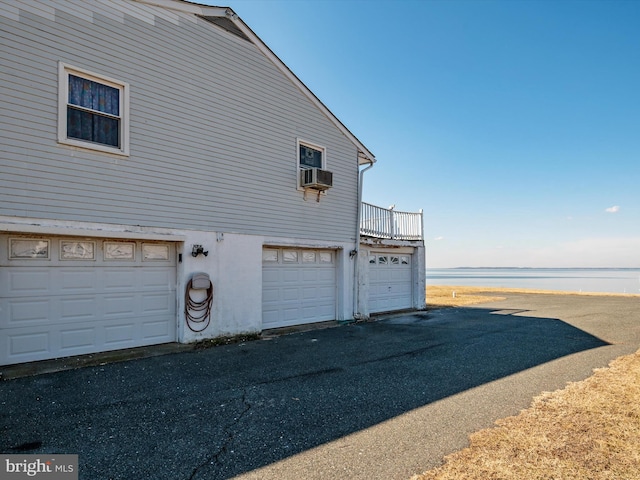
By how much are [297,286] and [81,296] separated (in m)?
4.94

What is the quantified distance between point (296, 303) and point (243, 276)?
1982 millimetres

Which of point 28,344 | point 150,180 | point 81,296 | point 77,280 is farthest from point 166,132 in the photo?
point 28,344

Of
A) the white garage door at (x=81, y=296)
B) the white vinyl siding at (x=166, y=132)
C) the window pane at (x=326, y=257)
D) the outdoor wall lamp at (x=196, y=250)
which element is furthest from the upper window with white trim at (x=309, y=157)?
the white garage door at (x=81, y=296)

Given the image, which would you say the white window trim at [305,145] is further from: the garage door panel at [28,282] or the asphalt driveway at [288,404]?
the garage door panel at [28,282]

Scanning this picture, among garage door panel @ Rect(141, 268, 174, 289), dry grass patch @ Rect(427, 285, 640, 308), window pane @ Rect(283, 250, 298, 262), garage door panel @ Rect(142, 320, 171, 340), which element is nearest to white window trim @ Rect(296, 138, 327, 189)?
window pane @ Rect(283, 250, 298, 262)

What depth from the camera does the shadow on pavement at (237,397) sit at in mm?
3125

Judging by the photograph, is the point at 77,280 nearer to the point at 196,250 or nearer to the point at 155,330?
the point at 155,330

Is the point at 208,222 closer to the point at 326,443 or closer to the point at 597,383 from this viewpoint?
the point at 326,443

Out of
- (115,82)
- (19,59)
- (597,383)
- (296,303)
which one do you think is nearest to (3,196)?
(19,59)

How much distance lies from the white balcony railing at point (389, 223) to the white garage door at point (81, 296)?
20.5ft

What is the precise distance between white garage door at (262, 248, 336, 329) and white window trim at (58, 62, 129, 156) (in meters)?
3.92

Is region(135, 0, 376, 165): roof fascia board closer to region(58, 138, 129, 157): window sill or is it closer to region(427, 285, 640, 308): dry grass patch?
region(58, 138, 129, 157): window sill

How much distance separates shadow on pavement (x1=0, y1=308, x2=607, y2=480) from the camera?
10.3 feet

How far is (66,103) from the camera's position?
595 centimetres
